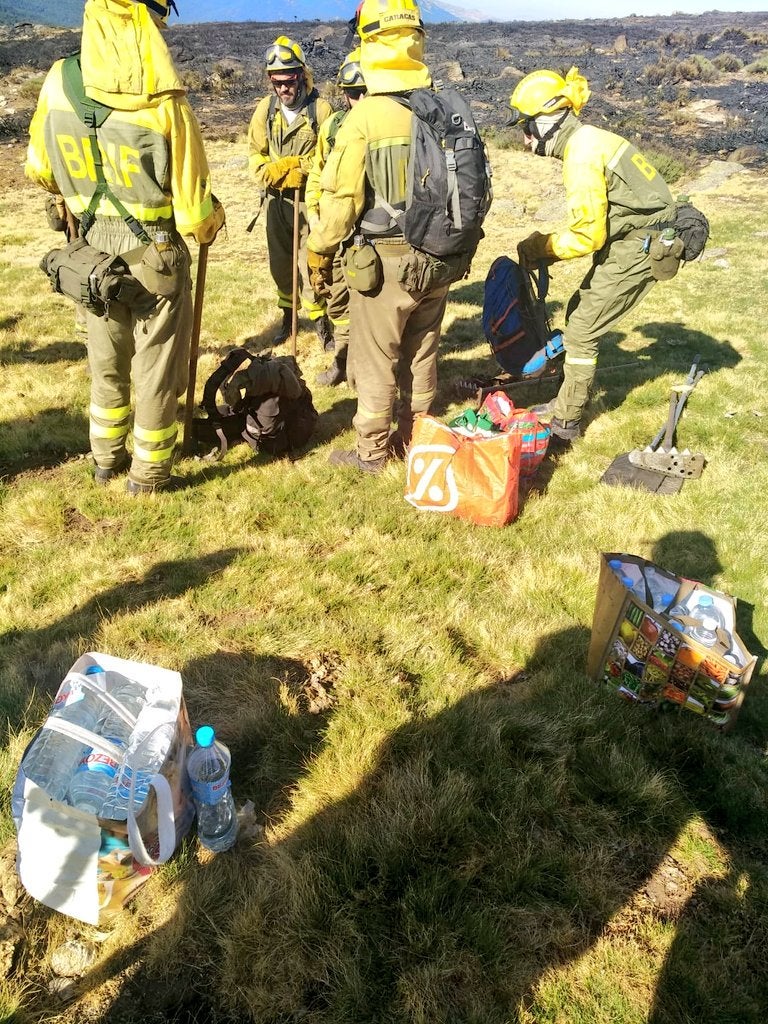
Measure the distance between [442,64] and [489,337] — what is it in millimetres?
35960

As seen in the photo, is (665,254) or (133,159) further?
(665,254)

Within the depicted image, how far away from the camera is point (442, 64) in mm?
34031

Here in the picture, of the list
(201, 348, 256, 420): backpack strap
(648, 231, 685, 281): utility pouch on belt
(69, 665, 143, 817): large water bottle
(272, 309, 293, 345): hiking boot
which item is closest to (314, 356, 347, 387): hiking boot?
(272, 309, 293, 345): hiking boot

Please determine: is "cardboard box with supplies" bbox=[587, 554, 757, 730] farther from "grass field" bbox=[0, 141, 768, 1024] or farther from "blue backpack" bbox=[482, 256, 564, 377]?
"blue backpack" bbox=[482, 256, 564, 377]

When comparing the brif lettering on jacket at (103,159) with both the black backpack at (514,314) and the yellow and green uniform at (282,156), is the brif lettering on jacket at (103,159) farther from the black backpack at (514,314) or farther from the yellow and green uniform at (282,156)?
the black backpack at (514,314)

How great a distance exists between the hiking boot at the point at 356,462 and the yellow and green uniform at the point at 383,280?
42 millimetres

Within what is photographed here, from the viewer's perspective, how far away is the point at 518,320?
6.05 meters

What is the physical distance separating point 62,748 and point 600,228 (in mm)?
4793

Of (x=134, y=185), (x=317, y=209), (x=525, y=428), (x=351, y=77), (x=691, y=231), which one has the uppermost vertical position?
(x=351, y=77)

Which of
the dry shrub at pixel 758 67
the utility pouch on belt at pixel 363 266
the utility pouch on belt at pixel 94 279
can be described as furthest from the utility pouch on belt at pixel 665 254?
the dry shrub at pixel 758 67

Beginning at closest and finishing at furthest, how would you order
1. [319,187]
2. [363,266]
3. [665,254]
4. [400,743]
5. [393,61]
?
1. [400,743]
2. [393,61]
3. [363,266]
4. [665,254]
5. [319,187]

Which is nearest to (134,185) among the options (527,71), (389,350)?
(389,350)

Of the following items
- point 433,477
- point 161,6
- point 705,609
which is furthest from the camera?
point 433,477

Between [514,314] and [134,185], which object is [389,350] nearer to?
[134,185]
